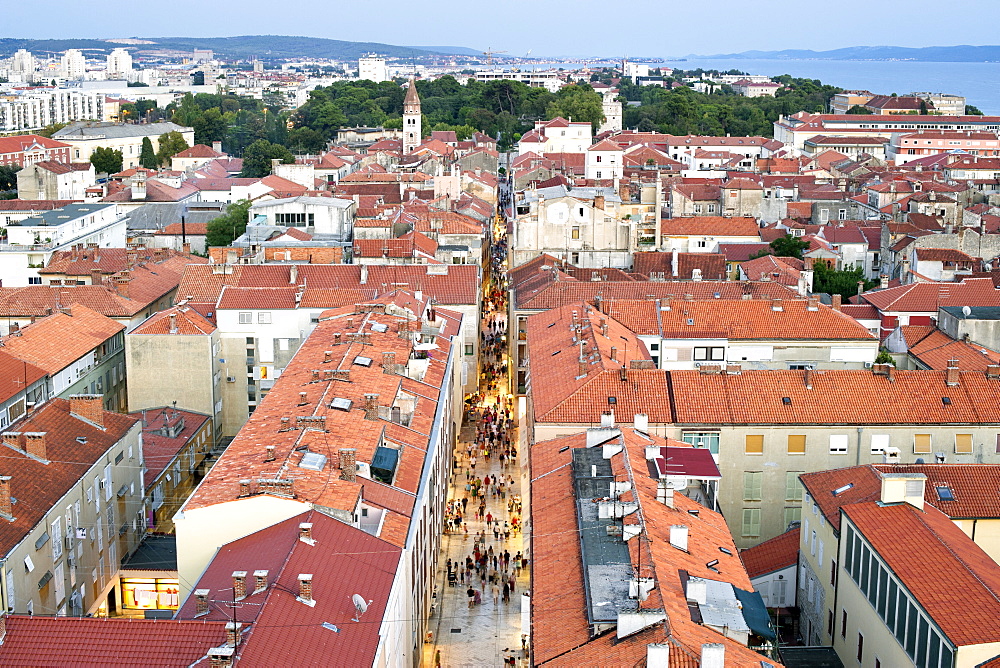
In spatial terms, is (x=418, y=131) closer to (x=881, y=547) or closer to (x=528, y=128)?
(x=528, y=128)

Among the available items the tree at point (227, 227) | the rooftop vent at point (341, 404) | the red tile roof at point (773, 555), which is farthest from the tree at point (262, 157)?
the red tile roof at point (773, 555)

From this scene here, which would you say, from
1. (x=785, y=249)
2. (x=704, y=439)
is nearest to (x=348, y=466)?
(x=704, y=439)

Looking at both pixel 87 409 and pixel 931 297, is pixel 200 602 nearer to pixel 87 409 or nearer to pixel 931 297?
pixel 87 409

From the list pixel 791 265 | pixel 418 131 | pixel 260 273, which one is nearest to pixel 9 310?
pixel 260 273

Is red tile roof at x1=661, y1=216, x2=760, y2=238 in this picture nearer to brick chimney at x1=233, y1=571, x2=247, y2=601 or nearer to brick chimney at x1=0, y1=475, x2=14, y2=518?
brick chimney at x1=0, y1=475, x2=14, y2=518

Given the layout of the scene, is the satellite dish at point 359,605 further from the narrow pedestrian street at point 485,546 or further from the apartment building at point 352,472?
the narrow pedestrian street at point 485,546
